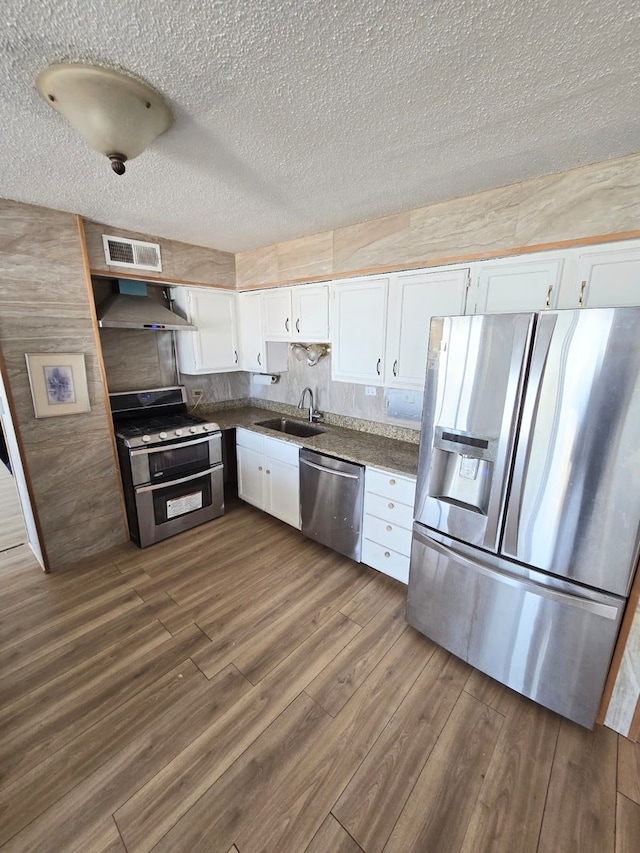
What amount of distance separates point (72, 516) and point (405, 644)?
8.38 feet

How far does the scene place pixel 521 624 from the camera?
5.17 ft

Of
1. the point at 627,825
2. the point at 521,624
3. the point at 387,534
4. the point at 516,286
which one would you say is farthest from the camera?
the point at 387,534

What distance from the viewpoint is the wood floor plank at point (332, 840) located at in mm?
1155

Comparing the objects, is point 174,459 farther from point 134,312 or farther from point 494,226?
point 494,226

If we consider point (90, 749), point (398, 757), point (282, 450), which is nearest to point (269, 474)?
point (282, 450)

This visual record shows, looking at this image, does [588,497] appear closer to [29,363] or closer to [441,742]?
[441,742]

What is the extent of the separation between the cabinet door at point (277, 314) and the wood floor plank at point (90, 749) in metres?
2.59

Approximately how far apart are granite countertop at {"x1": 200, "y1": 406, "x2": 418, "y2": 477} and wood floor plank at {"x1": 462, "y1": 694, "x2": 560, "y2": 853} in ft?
4.19

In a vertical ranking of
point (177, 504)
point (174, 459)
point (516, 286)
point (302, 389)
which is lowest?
point (177, 504)

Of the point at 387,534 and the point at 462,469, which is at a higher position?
the point at 462,469

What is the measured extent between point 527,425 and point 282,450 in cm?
194

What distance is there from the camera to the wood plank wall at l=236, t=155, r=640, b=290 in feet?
5.14

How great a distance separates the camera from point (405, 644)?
1.96 metres

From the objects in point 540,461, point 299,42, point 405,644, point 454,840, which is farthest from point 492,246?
point 454,840
